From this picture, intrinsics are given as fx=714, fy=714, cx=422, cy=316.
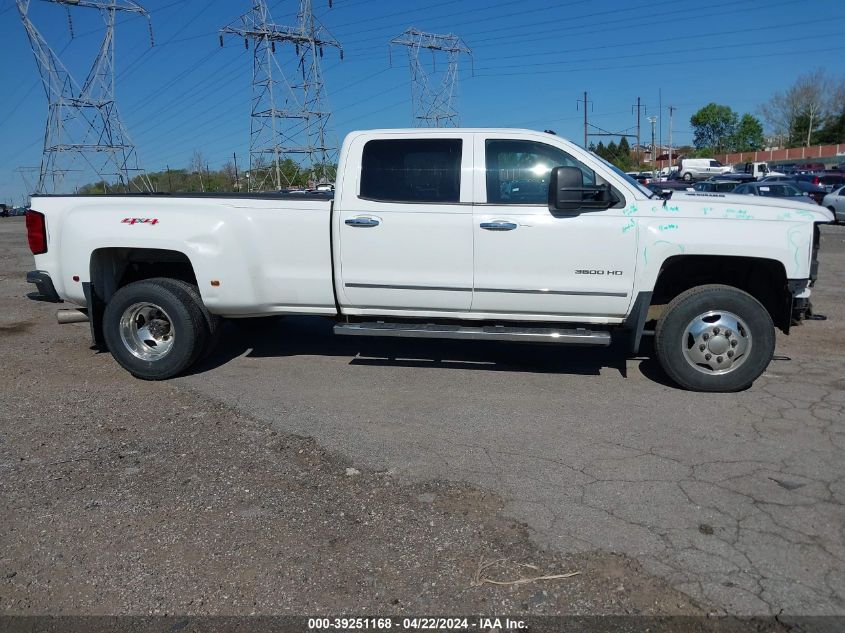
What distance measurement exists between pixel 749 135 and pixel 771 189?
4876 inches

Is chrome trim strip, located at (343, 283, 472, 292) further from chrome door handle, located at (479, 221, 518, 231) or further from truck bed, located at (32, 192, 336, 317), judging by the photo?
chrome door handle, located at (479, 221, 518, 231)

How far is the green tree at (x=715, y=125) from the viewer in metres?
142

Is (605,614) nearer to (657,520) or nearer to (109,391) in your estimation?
(657,520)

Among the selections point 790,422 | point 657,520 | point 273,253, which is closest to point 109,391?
point 273,253

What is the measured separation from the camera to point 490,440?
487cm

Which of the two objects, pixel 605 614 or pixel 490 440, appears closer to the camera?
pixel 605 614

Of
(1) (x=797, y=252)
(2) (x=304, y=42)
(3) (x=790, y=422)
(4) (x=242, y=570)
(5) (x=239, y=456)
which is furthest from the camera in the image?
(2) (x=304, y=42)

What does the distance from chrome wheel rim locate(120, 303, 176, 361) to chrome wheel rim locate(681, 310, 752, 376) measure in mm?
4362

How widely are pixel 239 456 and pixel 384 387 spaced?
168 cm

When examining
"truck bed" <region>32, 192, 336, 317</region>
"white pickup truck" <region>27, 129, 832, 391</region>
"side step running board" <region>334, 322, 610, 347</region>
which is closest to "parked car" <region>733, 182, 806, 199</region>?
"white pickup truck" <region>27, 129, 832, 391</region>

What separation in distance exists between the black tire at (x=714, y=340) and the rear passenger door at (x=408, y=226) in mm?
1649

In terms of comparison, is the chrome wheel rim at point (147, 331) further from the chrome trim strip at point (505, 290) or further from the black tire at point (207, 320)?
the chrome trim strip at point (505, 290)

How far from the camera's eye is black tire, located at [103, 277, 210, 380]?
244 inches

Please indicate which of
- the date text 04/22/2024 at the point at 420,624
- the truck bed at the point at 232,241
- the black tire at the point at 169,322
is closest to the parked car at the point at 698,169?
the truck bed at the point at 232,241
